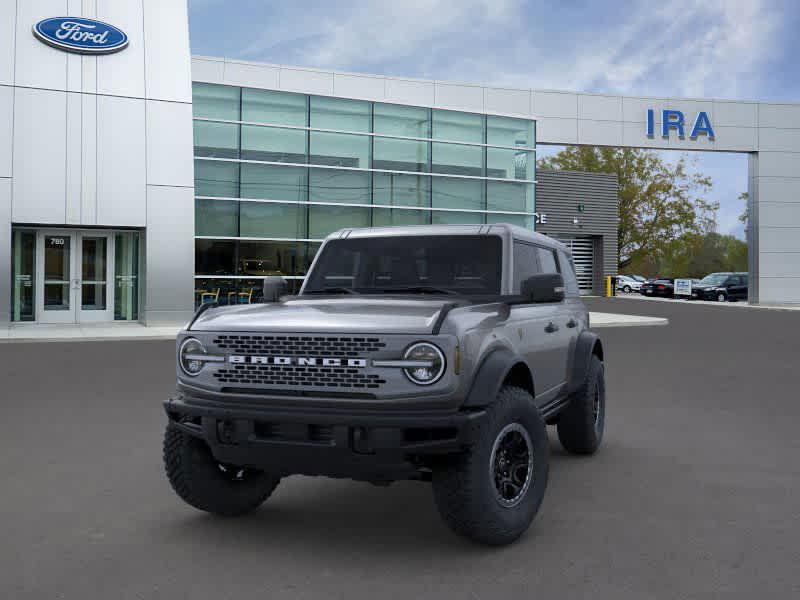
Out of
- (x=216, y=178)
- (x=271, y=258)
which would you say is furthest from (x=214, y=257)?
(x=216, y=178)

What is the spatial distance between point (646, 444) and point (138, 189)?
19.3m

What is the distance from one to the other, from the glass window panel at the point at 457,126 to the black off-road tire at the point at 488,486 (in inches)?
1048

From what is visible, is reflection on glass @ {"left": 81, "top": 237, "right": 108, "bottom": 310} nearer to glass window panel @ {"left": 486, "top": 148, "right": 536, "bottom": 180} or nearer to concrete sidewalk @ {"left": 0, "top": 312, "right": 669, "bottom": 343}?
concrete sidewalk @ {"left": 0, "top": 312, "right": 669, "bottom": 343}

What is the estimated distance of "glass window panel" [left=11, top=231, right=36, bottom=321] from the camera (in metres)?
23.9

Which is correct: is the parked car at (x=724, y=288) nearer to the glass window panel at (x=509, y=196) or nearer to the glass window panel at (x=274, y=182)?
the glass window panel at (x=509, y=196)

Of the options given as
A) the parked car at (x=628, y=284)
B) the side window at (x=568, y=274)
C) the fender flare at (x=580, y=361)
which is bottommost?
the fender flare at (x=580, y=361)

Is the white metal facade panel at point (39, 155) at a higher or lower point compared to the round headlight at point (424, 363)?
higher

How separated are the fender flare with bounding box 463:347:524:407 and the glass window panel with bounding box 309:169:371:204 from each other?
24391 millimetres

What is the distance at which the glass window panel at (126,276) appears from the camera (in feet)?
81.8

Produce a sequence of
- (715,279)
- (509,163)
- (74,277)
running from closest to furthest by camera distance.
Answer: (74,277), (509,163), (715,279)

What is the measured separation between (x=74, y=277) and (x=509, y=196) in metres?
15.9

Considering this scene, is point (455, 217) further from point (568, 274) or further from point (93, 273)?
point (568, 274)

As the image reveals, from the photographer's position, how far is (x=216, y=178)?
2717cm

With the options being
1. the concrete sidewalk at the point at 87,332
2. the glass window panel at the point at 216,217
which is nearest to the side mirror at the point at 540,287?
the concrete sidewalk at the point at 87,332
